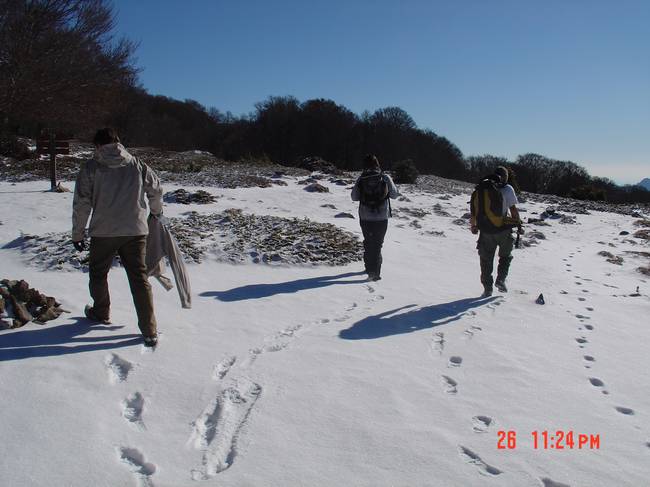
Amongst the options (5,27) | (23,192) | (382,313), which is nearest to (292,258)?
(382,313)

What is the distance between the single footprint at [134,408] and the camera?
9.29ft

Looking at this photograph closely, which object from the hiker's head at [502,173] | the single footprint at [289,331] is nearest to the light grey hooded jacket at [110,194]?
the single footprint at [289,331]

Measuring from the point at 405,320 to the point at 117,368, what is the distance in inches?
116

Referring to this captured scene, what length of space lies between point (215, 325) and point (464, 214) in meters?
12.0

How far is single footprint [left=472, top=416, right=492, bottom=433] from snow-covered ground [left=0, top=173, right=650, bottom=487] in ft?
0.04

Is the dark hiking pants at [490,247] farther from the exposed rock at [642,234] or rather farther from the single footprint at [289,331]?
the exposed rock at [642,234]

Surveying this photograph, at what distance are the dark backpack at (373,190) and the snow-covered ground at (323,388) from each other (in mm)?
1139

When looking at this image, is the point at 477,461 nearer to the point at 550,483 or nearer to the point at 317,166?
the point at 550,483

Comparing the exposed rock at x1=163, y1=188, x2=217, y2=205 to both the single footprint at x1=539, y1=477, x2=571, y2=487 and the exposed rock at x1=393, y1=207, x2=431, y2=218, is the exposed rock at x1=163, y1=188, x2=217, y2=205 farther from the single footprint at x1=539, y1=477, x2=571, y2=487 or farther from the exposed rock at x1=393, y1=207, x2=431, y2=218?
the single footprint at x1=539, y1=477, x2=571, y2=487

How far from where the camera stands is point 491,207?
20.1 ft

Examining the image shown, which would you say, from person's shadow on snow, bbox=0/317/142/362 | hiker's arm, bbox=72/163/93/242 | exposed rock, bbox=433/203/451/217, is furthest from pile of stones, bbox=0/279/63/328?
exposed rock, bbox=433/203/451/217

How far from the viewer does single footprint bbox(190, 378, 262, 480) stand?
2498mm

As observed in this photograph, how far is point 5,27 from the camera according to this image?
37.9ft

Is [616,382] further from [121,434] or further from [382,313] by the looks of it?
[121,434]
